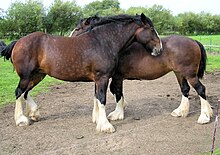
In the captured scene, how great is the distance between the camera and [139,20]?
600 centimetres

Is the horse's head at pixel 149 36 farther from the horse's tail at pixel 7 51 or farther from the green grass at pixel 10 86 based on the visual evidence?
the green grass at pixel 10 86

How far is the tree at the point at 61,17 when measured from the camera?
117 ft

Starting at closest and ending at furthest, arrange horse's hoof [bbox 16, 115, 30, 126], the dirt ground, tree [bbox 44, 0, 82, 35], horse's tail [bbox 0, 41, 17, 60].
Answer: the dirt ground → horse's hoof [bbox 16, 115, 30, 126] → horse's tail [bbox 0, 41, 17, 60] → tree [bbox 44, 0, 82, 35]

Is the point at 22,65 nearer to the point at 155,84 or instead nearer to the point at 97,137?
the point at 97,137

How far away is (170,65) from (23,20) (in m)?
30.5

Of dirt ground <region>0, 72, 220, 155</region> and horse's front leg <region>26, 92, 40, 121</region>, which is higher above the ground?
horse's front leg <region>26, 92, 40, 121</region>

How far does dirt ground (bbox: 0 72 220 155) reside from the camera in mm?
4848

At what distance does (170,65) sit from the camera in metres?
6.24

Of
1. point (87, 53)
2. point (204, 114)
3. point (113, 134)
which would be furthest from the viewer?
point (204, 114)

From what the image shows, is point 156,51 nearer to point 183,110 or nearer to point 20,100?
point 183,110

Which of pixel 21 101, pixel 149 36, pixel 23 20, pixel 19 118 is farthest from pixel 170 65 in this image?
pixel 23 20

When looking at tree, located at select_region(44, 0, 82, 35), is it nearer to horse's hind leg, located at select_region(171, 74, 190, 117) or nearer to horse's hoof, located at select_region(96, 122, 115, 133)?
horse's hind leg, located at select_region(171, 74, 190, 117)

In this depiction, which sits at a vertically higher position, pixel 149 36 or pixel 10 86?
pixel 149 36

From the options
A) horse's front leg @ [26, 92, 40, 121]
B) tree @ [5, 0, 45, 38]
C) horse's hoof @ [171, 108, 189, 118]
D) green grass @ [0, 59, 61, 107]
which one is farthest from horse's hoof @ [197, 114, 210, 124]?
tree @ [5, 0, 45, 38]
